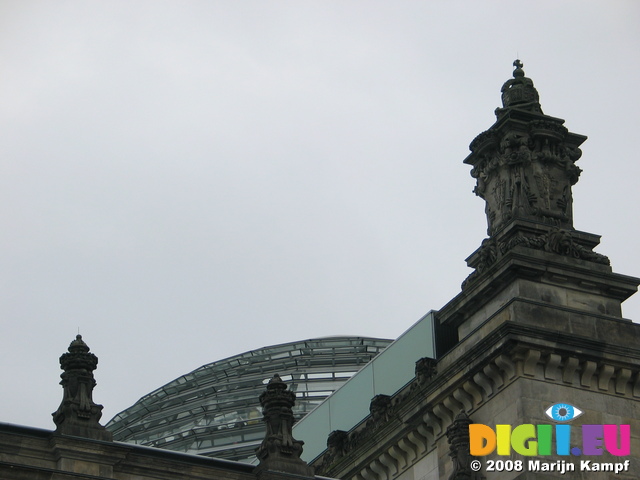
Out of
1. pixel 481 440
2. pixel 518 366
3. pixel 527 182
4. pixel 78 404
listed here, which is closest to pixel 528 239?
pixel 527 182

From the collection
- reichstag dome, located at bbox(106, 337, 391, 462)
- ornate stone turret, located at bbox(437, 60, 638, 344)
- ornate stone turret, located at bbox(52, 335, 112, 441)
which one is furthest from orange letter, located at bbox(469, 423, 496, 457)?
reichstag dome, located at bbox(106, 337, 391, 462)

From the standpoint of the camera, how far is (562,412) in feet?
151

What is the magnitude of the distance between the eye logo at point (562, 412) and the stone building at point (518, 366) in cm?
4

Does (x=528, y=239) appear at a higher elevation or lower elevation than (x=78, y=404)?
higher

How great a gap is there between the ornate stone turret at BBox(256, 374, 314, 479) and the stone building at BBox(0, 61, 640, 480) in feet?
0.10

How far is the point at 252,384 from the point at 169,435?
456cm

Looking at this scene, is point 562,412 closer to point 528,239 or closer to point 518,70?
point 528,239

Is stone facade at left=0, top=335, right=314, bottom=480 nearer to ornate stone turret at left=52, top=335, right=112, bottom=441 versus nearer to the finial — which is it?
ornate stone turret at left=52, top=335, right=112, bottom=441

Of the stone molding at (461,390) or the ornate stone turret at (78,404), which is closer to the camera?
the ornate stone turret at (78,404)

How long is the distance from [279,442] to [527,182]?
12.2 metres

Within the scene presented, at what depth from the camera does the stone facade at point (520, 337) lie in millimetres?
46406

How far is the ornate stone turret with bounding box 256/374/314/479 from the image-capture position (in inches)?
1626

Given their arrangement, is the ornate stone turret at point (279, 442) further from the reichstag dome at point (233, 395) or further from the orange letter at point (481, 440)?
the reichstag dome at point (233, 395)

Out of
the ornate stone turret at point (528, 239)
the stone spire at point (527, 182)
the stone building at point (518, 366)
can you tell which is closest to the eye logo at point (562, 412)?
the stone building at point (518, 366)
